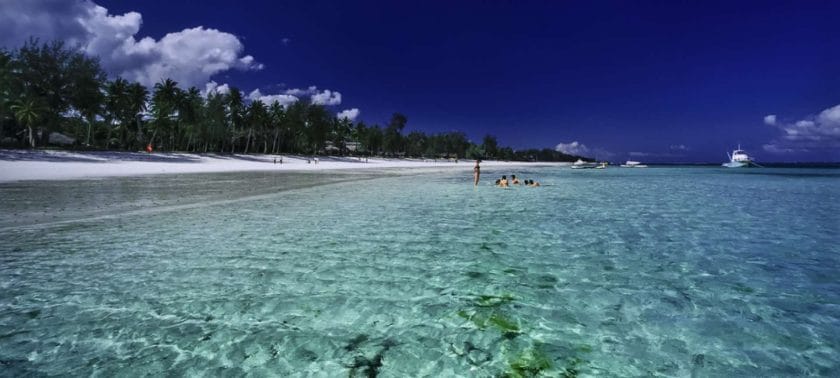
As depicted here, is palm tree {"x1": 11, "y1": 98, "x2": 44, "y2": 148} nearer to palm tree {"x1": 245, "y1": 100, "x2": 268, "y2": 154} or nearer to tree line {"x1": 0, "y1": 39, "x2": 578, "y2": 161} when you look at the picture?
tree line {"x1": 0, "y1": 39, "x2": 578, "y2": 161}

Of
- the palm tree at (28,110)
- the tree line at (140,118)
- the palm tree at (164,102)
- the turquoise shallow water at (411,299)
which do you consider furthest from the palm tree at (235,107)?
the turquoise shallow water at (411,299)

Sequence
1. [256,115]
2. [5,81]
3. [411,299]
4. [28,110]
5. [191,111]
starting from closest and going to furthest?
[411,299] < [5,81] < [28,110] < [191,111] < [256,115]

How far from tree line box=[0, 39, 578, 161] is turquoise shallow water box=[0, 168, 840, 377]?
4982cm

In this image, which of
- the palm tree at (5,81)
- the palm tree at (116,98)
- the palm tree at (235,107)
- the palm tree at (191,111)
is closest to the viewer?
the palm tree at (5,81)

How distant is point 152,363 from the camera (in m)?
3.81

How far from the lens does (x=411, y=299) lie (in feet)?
18.6

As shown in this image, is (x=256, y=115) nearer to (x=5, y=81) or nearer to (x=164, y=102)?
(x=164, y=102)

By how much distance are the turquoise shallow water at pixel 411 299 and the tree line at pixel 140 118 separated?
49.8 meters

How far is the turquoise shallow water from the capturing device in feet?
12.9

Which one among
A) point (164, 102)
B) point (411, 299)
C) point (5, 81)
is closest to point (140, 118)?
point (164, 102)

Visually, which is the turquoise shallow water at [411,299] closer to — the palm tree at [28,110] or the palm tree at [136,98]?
the palm tree at [28,110]

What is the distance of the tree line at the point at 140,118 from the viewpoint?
1831 inches

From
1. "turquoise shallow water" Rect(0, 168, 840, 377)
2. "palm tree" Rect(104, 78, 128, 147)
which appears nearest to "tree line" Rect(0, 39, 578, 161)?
"palm tree" Rect(104, 78, 128, 147)

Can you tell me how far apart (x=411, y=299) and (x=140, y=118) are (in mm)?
83402
